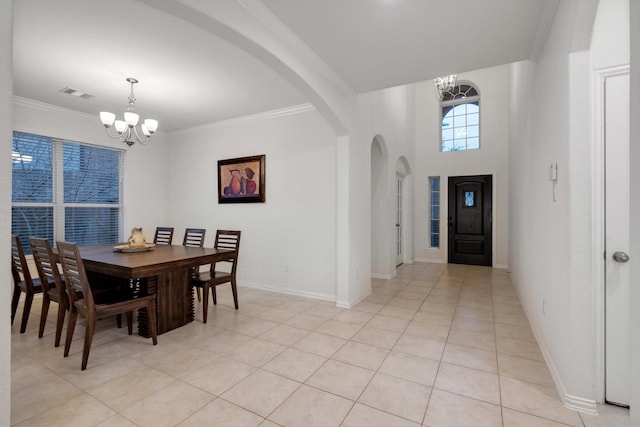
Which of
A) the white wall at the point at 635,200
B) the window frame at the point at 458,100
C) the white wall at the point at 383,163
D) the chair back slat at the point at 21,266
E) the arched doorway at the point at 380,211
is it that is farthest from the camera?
the window frame at the point at 458,100

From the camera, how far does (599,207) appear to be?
5.83ft

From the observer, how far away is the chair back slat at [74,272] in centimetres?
226

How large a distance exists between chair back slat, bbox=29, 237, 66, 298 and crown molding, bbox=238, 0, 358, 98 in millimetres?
2472

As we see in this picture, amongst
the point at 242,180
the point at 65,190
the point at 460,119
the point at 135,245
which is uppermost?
the point at 460,119

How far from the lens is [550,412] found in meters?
1.77

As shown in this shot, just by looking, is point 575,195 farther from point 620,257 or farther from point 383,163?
point 383,163

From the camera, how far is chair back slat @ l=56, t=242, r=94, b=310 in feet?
7.41

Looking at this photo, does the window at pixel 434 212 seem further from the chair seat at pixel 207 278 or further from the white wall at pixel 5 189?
the white wall at pixel 5 189

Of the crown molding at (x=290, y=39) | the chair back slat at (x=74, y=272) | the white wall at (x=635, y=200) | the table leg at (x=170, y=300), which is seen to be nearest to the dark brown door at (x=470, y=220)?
the crown molding at (x=290, y=39)

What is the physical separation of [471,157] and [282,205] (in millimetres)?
4440

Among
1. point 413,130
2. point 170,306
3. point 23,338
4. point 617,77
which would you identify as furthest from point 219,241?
point 413,130

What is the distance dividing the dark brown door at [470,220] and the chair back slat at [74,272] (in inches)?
252

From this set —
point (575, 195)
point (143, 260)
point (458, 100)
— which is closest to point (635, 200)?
point (575, 195)

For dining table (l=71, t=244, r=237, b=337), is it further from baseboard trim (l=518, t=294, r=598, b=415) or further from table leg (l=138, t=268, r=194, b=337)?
baseboard trim (l=518, t=294, r=598, b=415)
